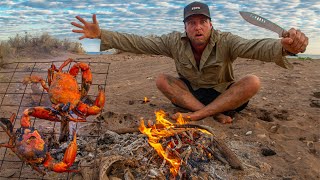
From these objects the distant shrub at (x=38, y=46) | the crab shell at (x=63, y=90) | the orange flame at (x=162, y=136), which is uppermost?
the crab shell at (x=63, y=90)

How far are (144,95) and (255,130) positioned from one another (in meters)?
2.51

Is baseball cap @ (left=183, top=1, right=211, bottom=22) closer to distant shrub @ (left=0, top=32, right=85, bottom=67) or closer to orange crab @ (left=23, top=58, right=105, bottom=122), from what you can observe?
orange crab @ (left=23, top=58, right=105, bottom=122)

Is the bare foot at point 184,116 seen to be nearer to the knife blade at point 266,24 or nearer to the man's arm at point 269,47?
the man's arm at point 269,47

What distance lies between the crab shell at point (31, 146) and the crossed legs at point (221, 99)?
2.26m

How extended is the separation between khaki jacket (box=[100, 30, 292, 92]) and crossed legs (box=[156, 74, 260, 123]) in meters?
0.21

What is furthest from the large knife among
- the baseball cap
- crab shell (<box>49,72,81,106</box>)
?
crab shell (<box>49,72,81,106</box>)

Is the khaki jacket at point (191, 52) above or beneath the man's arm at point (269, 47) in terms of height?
beneath

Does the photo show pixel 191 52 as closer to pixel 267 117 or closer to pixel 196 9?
pixel 196 9

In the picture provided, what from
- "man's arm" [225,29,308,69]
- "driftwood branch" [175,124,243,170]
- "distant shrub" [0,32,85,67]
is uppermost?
"man's arm" [225,29,308,69]

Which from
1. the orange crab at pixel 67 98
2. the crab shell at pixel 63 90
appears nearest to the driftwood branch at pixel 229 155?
the orange crab at pixel 67 98

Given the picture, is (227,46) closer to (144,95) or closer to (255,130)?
(255,130)

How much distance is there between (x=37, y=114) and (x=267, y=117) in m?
3.27

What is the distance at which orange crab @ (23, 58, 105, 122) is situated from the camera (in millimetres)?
2828

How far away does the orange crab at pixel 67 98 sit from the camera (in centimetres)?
283
